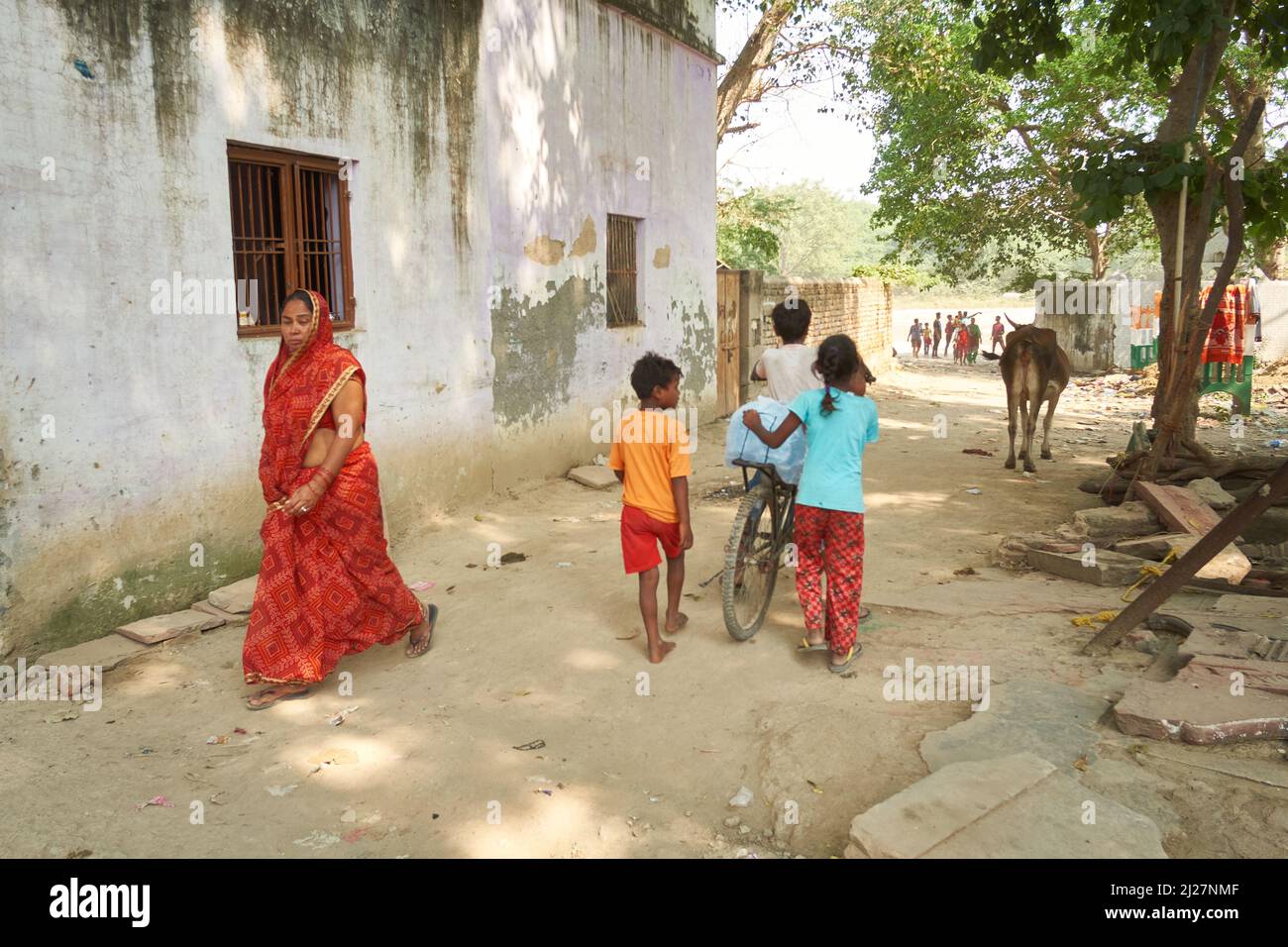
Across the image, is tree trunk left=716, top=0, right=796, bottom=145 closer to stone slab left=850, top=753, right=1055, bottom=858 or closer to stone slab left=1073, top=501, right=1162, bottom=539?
stone slab left=1073, top=501, right=1162, bottom=539

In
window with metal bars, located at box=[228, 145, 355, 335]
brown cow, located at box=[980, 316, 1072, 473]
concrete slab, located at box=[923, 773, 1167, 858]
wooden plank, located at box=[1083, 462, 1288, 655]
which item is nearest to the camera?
concrete slab, located at box=[923, 773, 1167, 858]

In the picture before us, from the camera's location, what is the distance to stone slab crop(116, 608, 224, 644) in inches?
189

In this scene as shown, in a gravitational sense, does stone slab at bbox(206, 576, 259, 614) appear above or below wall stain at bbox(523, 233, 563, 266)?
below

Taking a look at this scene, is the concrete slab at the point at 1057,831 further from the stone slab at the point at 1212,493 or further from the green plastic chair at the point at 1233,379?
the green plastic chair at the point at 1233,379

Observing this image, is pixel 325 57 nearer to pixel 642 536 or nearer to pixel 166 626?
pixel 166 626

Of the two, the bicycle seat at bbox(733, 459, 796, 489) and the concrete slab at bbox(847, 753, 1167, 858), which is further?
the bicycle seat at bbox(733, 459, 796, 489)

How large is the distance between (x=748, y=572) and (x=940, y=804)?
6.26 feet

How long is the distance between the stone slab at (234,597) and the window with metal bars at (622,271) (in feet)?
17.1

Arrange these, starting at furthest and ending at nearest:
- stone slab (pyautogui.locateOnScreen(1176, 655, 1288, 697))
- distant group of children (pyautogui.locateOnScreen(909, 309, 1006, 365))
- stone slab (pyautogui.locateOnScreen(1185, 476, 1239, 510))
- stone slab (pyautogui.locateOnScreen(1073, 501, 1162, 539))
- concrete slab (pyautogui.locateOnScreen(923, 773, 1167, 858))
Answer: distant group of children (pyautogui.locateOnScreen(909, 309, 1006, 365))
stone slab (pyautogui.locateOnScreen(1185, 476, 1239, 510))
stone slab (pyautogui.locateOnScreen(1073, 501, 1162, 539))
stone slab (pyautogui.locateOnScreen(1176, 655, 1288, 697))
concrete slab (pyautogui.locateOnScreen(923, 773, 1167, 858))

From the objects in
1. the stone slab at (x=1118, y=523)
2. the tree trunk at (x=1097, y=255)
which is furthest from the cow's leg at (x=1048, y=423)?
the tree trunk at (x=1097, y=255)

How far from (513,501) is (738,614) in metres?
3.80

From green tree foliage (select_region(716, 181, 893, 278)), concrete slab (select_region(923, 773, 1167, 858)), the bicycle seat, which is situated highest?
green tree foliage (select_region(716, 181, 893, 278))

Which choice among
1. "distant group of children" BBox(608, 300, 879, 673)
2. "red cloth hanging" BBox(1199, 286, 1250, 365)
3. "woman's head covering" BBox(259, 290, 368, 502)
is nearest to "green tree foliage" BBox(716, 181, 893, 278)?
"red cloth hanging" BBox(1199, 286, 1250, 365)

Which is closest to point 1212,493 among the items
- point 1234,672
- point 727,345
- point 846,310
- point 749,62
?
point 1234,672
